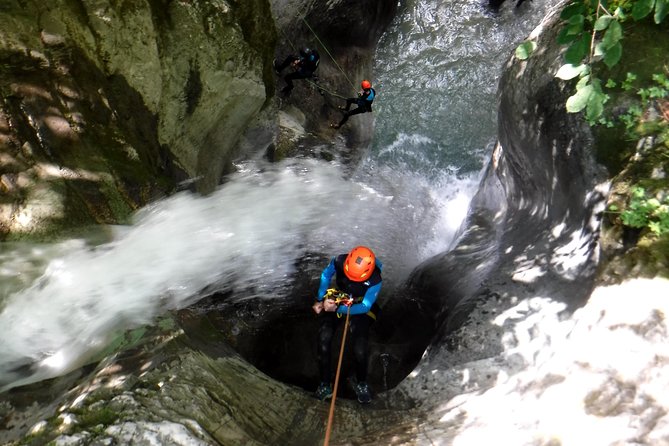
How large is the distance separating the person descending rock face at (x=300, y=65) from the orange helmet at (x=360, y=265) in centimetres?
450

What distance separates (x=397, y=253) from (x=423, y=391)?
12.2ft

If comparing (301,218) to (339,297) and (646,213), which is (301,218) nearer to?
(339,297)

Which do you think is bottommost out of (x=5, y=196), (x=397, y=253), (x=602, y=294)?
(x=397, y=253)


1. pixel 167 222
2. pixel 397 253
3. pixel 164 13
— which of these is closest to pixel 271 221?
pixel 167 222

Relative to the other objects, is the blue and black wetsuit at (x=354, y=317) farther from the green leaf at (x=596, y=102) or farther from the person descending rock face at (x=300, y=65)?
the person descending rock face at (x=300, y=65)

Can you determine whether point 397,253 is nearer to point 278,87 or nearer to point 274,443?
point 278,87

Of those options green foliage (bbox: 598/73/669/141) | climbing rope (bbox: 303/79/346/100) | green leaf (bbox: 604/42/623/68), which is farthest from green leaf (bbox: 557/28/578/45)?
climbing rope (bbox: 303/79/346/100)

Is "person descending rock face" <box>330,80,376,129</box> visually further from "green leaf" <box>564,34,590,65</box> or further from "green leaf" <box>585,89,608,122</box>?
"green leaf" <box>585,89,608,122</box>

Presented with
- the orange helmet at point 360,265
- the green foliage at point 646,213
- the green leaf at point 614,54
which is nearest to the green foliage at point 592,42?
the green leaf at point 614,54

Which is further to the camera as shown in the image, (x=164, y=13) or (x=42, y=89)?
(x=164, y=13)

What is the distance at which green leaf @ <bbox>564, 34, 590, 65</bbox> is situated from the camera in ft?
6.79

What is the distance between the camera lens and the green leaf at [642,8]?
196 cm

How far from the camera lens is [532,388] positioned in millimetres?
3270

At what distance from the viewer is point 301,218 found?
24.1ft
